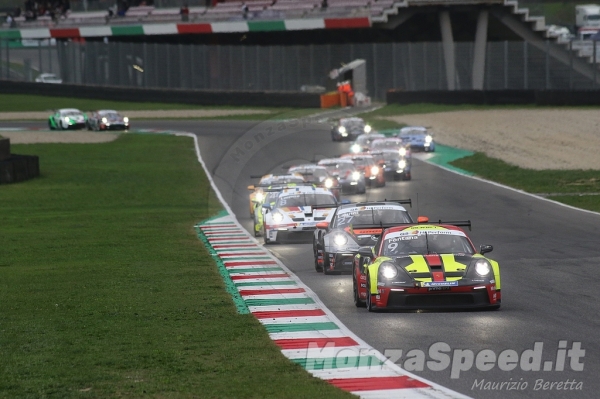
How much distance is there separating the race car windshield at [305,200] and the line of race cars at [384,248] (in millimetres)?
21

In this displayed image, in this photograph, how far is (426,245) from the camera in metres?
14.2

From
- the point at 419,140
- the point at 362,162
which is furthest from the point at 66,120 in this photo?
the point at 362,162

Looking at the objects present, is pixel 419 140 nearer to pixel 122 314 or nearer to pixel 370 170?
pixel 370 170

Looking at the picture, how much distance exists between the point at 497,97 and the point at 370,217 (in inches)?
1510

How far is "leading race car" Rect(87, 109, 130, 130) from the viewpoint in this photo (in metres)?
59.0

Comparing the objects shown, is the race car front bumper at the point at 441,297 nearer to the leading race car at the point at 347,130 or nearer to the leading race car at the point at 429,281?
the leading race car at the point at 429,281

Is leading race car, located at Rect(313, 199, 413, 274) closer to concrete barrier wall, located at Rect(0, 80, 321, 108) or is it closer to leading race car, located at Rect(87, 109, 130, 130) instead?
leading race car, located at Rect(87, 109, 130, 130)

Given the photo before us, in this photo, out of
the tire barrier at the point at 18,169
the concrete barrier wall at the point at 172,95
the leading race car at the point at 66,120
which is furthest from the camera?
the concrete barrier wall at the point at 172,95

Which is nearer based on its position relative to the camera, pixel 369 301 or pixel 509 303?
pixel 369 301

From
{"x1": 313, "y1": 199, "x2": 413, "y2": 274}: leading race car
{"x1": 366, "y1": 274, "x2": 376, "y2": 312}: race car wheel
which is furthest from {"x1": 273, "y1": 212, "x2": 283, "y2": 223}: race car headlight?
{"x1": 366, "y1": 274, "x2": 376, "y2": 312}: race car wheel

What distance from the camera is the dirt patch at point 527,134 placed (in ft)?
131

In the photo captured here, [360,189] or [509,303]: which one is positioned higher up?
[509,303]

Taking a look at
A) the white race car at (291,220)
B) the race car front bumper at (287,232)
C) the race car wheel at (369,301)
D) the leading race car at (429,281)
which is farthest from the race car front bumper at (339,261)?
the race car front bumper at (287,232)

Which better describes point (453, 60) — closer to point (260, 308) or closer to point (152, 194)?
point (152, 194)
